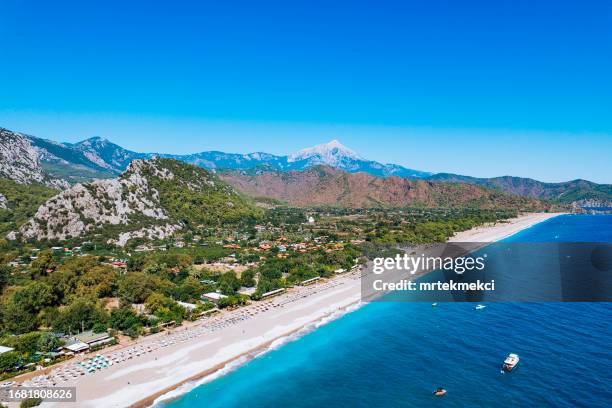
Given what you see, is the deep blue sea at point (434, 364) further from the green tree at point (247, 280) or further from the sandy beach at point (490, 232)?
the sandy beach at point (490, 232)

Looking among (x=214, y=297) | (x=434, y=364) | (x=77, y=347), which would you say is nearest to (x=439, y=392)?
(x=434, y=364)

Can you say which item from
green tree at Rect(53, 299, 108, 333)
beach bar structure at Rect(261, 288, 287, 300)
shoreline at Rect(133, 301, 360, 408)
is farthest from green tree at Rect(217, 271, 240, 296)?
green tree at Rect(53, 299, 108, 333)

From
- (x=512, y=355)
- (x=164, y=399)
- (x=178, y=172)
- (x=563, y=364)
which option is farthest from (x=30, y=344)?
(x=178, y=172)

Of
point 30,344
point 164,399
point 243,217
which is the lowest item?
point 164,399

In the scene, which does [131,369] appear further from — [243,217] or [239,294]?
[243,217]

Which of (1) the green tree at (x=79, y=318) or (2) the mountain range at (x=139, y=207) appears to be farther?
(2) the mountain range at (x=139, y=207)

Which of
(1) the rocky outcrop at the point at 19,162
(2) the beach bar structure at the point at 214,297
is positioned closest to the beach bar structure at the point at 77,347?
(2) the beach bar structure at the point at 214,297
